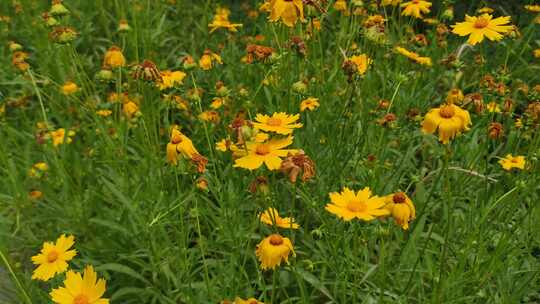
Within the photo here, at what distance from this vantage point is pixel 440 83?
2846 mm

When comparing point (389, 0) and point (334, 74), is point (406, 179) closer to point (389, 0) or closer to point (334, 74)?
point (334, 74)

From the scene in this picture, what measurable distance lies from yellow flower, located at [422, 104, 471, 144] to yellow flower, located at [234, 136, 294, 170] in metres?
0.30

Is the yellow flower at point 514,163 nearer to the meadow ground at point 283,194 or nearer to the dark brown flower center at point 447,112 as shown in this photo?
the meadow ground at point 283,194

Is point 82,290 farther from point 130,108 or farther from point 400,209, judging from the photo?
point 130,108

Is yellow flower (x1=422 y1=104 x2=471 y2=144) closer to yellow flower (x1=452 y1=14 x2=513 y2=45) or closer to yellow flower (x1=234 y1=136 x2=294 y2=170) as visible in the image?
yellow flower (x1=234 y1=136 x2=294 y2=170)

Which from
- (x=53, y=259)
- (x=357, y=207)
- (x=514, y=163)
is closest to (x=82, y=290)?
(x=53, y=259)

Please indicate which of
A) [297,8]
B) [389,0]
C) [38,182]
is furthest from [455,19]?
[38,182]

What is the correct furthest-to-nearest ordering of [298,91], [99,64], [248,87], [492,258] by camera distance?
[99,64]
[248,87]
[298,91]
[492,258]

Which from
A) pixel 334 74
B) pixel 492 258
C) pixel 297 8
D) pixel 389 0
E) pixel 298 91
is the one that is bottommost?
pixel 492 258

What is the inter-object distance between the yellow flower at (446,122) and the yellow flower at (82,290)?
797 millimetres

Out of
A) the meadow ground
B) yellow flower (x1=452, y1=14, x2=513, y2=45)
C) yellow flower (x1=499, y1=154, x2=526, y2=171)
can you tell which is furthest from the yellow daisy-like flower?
yellow flower (x1=499, y1=154, x2=526, y2=171)

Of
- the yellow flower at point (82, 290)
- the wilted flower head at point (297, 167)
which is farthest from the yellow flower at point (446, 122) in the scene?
the yellow flower at point (82, 290)

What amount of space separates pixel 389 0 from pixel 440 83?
3.11 ft

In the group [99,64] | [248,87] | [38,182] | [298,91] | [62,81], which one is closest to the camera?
[298,91]
